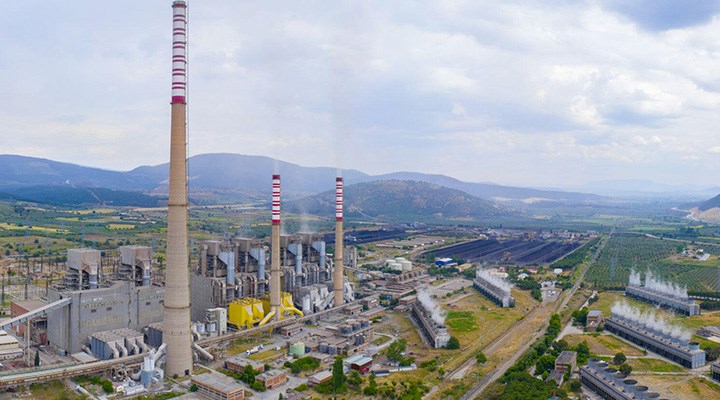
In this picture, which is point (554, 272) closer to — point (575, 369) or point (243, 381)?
point (575, 369)

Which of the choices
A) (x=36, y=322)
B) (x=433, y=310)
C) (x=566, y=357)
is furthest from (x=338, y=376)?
(x=36, y=322)

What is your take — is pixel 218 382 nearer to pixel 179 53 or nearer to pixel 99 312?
pixel 99 312

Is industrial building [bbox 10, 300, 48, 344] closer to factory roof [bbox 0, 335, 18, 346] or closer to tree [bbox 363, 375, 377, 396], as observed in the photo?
factory roof [bbox 0, 335, 18, 346]

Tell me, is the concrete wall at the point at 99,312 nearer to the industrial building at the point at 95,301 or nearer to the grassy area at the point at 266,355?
the industrial building at the point at 95,301

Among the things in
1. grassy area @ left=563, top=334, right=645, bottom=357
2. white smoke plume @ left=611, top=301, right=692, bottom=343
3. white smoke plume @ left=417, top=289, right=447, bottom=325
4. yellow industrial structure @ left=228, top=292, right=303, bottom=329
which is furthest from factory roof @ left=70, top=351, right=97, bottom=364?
white smoke plume @ left=611, top=301, right=692, bottom=343

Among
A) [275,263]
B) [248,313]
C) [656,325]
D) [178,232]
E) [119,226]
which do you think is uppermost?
[178,232]

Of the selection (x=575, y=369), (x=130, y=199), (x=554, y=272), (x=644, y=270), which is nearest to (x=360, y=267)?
(x=554, y=272)
